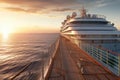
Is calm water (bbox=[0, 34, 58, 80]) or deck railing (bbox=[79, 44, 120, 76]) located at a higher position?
deck railing (bbox=[79, 44, 120, 76])

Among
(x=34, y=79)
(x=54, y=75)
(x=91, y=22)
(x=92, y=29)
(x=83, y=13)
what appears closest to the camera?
(x=54, y=75)

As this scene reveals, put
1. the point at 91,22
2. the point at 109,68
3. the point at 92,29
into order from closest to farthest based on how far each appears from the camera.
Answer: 1. the point at 109,68
2. the point at 92,29
3. the point at 91,22

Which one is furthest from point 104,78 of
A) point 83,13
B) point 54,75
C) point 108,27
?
point 83,13

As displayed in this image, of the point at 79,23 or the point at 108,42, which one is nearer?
the point at 108,42

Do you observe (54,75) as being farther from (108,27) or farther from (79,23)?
(79,23)

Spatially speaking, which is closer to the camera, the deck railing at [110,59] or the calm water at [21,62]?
the deck railing at [110,59]

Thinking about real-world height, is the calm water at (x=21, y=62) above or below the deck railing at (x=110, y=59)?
below

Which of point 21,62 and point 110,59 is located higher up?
point 110,59

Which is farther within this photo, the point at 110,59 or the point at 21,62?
the point at 21,62

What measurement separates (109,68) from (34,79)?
11791 millimetres

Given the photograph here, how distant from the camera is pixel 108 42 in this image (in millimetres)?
29797

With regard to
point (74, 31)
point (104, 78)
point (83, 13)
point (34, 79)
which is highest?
point (83, 13)

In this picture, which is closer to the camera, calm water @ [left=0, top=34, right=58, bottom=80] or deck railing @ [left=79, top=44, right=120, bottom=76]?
deck railing @ [left=79, top=44, right=120, bottom=76]

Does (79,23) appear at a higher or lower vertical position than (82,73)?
higher
